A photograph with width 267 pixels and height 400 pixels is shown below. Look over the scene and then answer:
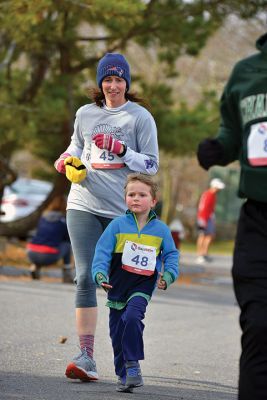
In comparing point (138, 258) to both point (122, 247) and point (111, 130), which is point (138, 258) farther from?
point (111, 130)

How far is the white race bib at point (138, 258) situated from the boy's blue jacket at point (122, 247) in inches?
1.3

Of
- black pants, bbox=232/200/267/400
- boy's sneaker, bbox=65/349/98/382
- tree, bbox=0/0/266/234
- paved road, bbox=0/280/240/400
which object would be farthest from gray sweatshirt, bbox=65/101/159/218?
tree, bbox=0/0/266/234

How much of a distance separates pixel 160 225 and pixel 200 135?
12.0 metres

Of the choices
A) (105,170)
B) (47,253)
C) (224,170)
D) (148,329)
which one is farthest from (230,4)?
(224,170)

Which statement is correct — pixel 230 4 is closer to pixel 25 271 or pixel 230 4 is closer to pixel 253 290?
pixel 25 271

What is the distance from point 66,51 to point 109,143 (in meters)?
11.8

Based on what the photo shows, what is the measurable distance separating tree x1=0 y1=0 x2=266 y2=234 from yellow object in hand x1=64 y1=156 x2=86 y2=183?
852 centimetres

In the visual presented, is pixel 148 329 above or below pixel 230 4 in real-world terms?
below

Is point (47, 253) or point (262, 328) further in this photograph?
point (47, 253)

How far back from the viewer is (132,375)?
6.16 metres

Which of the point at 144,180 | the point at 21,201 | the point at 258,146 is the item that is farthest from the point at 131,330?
the point at 21,201

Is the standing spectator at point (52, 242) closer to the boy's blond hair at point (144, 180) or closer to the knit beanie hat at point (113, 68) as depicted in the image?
the knit beanie hat at point (113, 68)

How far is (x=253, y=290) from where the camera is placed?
432 centimetres

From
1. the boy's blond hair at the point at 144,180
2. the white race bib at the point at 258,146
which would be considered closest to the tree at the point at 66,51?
the boy's blond hair at the point at 144,180
